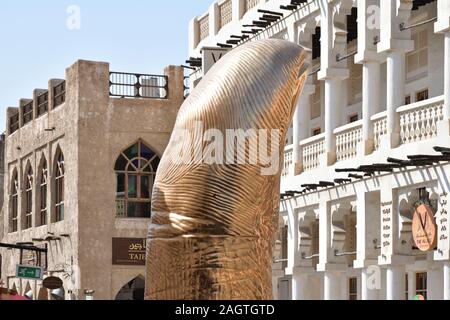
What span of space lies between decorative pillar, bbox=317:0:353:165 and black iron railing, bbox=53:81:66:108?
19090mm

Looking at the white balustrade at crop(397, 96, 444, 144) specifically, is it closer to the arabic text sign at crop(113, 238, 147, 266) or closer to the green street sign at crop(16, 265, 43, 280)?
the green street sign at crop(16, 265, 43, 280)

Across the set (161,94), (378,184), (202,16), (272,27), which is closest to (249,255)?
(378,184)

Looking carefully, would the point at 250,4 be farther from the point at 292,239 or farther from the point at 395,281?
the point at 395,281

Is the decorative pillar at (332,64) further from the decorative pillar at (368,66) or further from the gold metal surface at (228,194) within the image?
the gold metal surface at (228,194)

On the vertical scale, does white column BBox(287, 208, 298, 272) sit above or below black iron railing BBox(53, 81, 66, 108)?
below

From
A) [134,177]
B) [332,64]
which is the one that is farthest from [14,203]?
[332,64]

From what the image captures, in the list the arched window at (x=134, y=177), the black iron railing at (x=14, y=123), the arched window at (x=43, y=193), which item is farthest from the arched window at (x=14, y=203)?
the arched window at (x=134, y=177)

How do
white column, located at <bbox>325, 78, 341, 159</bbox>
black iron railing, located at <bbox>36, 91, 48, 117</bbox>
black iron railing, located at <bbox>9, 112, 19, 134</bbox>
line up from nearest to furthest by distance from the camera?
white column, located at <bbox>325, 78, 341, 159</bbox>, black iron railing, located at <bbox>36, 91, 48, 117</bbox>, black iron railing, located at <bbox>9, 112, 19, 134</bbox>

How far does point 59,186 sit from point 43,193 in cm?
261

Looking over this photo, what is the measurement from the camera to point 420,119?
955 inches

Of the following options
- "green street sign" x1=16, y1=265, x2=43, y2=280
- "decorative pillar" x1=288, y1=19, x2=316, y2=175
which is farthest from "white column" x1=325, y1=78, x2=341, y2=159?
"green street sign" x1=16, y1=265, x2=43, y2=280

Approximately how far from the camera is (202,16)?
3831 centimetres

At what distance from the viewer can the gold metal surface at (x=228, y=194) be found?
7.15 m

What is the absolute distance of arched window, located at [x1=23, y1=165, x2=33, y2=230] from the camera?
2016 inches
